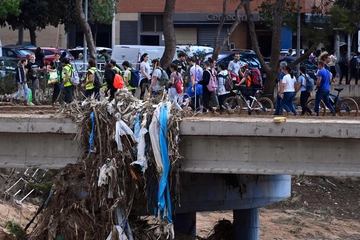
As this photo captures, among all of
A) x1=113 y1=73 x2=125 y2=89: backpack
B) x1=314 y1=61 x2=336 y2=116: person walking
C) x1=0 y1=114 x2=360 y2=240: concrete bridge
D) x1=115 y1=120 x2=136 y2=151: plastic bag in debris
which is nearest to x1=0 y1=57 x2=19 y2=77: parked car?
x1=113 y1=73 x2=125 y2=89: backpack

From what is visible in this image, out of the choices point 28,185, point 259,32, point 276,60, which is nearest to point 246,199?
point 28,185

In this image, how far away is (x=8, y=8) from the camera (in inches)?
1547

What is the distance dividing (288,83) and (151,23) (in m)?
37.2

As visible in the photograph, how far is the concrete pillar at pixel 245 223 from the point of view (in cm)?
1803

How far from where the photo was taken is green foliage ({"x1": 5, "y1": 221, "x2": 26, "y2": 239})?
14.7 m

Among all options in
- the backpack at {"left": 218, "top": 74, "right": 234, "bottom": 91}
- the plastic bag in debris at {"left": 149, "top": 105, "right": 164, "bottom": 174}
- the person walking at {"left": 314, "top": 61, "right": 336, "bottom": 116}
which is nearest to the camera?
the plastic bag in debris at {"left": 149, "top": 105, "right": 164, "bottom": 174}

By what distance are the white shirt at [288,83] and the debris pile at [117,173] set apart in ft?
20.9

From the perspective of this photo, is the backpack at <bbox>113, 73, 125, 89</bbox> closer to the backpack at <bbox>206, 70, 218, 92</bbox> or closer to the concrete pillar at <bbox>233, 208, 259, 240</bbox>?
the backpack at <bbox>206, 70, 218, 92</bbox>

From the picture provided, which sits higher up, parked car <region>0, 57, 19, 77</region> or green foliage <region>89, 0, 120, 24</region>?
green foliage <region>89, 0, 120, 24</region>

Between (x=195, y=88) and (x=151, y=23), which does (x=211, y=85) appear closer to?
(x=195, y=88)

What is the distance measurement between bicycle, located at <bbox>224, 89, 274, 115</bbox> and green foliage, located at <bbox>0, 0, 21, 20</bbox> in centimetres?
→ 2042

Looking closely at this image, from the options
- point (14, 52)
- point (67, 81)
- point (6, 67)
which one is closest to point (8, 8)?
point (14, 52)

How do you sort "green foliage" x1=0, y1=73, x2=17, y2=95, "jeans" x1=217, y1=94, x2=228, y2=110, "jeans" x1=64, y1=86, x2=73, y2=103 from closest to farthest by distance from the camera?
"jeans" x1=64, y1=86, x2=73, y2=103
"jeans" x1=217, y1=94, x2=228, y2=110
"green foliage" x1=0, y1=73, x2=17, y2=95

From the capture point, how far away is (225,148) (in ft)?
41.1
